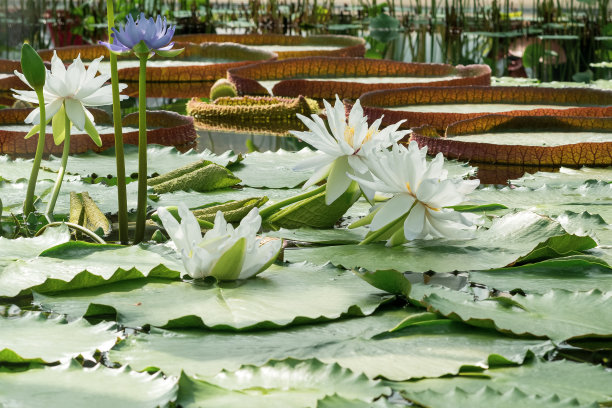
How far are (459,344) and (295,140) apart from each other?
142cm

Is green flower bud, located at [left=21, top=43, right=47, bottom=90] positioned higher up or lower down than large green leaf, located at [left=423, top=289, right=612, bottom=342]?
higher up

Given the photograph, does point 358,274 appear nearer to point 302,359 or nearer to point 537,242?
point 302,359

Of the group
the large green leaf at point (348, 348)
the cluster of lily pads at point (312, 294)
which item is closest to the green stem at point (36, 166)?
the cluster of lily pads at point (312, 294)

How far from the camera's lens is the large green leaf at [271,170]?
1.51 meters

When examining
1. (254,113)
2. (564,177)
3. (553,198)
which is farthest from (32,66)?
(254,113)

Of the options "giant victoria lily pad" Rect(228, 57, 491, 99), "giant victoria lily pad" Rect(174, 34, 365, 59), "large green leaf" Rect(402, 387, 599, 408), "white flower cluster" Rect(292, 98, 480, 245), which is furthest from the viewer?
"giant victoria lily pad" Rect(174, 34, 365, 59)

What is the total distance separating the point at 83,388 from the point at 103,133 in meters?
1.35

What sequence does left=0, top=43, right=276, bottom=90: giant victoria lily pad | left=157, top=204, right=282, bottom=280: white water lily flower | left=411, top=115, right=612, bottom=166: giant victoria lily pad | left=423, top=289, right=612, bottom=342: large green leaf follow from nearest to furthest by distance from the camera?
1. left=423, top=289, right=612, bottom=342: large green leaf
2. left=157, top=204, right=282, bottom=280: white water lily flower
3. left=411, top=115, right=612, bottom=166: giant victoria lily pad
4. left=0, top=43, right=276, bottom=90: giant victoria lily pad

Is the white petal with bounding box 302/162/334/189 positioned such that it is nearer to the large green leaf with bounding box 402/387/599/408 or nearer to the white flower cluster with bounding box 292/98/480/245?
the white flower cluster with bounding box 292/98/480/245

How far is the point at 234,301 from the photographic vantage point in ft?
2.95

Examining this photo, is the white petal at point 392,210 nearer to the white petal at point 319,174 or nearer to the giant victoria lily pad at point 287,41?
the white petal at point 319,174

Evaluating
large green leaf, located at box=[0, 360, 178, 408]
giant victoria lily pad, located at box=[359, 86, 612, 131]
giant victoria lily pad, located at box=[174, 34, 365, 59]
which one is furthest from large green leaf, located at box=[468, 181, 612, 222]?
giant victoria lily pad, located at box=[174, 34, 365, 59]

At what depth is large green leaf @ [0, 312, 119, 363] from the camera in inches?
30.4

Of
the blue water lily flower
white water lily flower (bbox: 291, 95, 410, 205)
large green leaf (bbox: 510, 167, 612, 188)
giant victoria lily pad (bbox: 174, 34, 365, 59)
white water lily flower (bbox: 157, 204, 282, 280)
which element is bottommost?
large green leaf (bbox: 510, 167, 612, 188)
